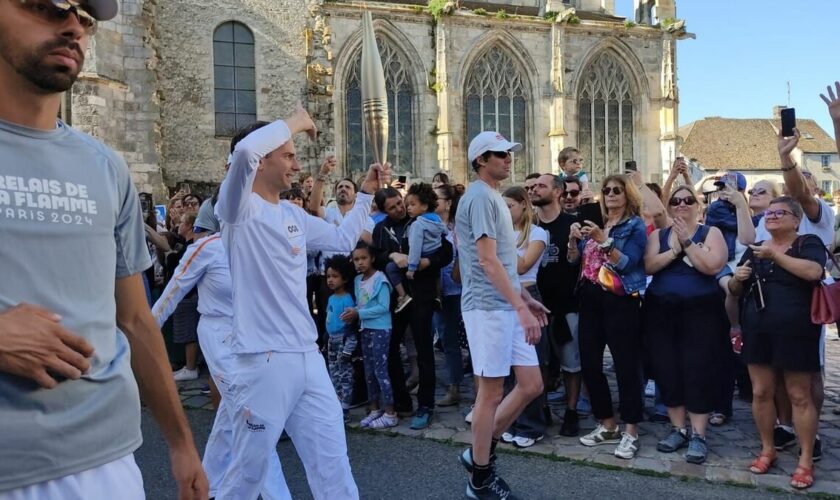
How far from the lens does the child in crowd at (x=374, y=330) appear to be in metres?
6.69

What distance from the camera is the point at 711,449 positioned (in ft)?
18.9

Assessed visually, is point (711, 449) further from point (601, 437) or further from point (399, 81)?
point (399, 81)

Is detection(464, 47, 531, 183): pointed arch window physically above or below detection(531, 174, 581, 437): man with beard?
above

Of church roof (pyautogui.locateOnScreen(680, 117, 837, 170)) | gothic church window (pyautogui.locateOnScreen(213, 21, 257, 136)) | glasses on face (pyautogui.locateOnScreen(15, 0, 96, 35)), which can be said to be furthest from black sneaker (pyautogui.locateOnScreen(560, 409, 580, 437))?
church roof (pyautogui.locateOnScreen(680, 117, 837, 170))

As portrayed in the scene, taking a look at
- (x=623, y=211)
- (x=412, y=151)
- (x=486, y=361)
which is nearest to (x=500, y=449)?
(x=486, y=361)

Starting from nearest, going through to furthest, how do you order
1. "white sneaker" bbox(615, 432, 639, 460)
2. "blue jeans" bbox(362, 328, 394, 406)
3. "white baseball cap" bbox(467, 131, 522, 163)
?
1. "white baseball cap" bbox(467, 131, 522, 163)
2. "white sneaker" bbox(615, 432, 639, 460)
3. "blue jeans" bbox(362, 328, 394, 406)

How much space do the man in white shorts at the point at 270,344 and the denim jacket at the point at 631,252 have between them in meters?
3.22

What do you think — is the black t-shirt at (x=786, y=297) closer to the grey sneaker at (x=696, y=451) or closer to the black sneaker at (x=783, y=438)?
the grey sneaker at (x=696, y=451)

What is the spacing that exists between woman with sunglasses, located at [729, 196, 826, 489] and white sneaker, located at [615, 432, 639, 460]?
0.88 metres

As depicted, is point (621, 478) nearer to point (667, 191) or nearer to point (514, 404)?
point (514, 404)

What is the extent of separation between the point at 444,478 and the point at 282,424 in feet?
7.05

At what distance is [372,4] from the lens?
23969 mm

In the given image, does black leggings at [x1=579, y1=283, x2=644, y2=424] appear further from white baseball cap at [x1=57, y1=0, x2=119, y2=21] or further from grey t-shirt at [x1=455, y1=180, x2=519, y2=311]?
white baseball cap at [x1=57, y1=0, x2=119, y2=21]

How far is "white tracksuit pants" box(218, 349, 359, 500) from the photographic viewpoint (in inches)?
136
